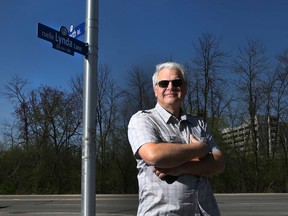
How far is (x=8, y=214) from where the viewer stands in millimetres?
13961

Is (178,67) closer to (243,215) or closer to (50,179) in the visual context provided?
(243,215)

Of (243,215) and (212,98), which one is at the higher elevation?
(212,98)

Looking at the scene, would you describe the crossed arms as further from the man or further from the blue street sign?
the blue street sign

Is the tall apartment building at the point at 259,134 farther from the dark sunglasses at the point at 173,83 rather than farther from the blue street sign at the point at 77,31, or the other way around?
the dark sunglasses at the point at 173,83

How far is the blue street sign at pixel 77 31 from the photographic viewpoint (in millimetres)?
5477

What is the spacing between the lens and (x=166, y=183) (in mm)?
2172

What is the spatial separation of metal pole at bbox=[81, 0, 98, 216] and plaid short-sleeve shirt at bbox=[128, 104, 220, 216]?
2642 millimetres

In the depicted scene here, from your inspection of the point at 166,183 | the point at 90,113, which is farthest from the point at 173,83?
the point at 90,113

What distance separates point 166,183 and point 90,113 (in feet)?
9.58

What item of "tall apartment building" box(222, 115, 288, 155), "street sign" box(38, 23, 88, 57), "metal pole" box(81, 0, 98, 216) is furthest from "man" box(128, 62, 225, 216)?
"tall apartment building" box(222, 115, 288, 155)

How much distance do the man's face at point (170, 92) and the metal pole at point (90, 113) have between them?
8.63 ft

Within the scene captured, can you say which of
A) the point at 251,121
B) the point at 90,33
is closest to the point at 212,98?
the point at 251,121

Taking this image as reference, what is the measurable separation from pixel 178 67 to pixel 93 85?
8.77 ft

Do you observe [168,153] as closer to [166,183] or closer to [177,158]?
[177,158]
